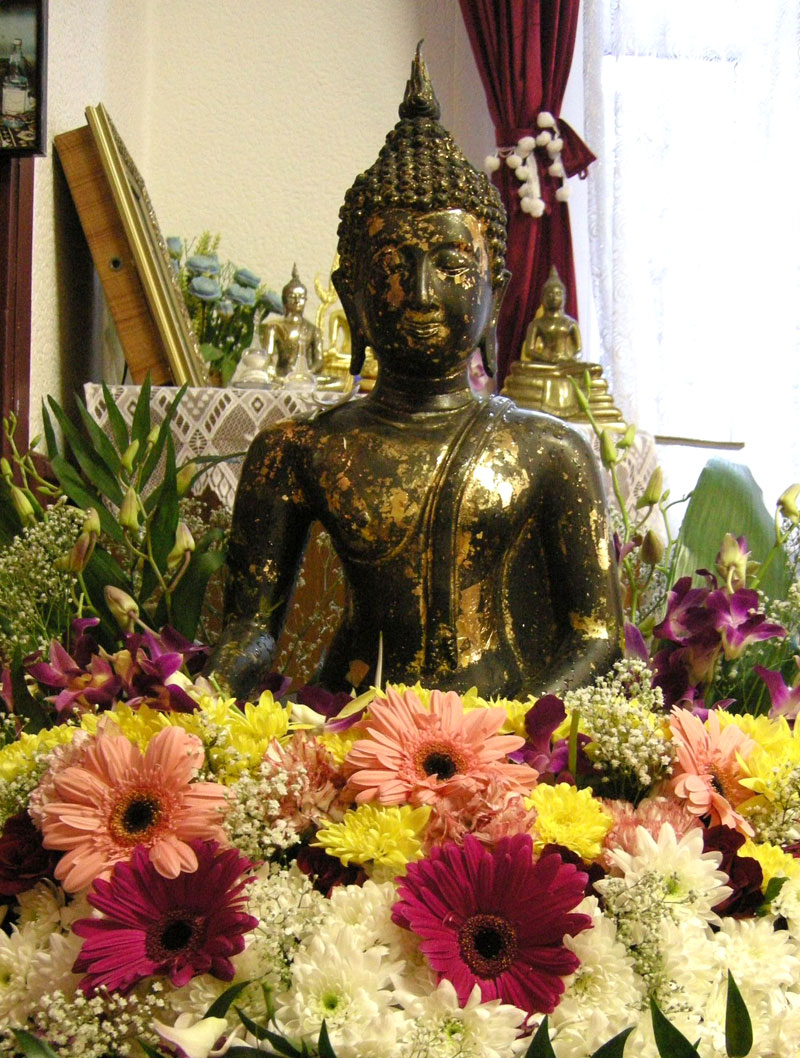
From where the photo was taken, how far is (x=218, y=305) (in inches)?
89.2

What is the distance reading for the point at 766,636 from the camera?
96cm

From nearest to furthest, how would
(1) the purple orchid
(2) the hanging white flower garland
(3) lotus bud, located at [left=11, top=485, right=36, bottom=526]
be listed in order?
(1) the purple orchid → (3) lotus bud, located at [left=11, top=485, right=36, bottom=526] → (2) the hanging white flower garland

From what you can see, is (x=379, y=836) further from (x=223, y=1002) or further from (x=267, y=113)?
(x=267, y=113)

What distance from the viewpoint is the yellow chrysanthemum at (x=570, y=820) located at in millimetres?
732

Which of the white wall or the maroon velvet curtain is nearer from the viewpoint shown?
the maroon velvet curtain

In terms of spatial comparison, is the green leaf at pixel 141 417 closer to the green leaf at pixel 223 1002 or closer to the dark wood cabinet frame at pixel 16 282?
the dark wood cabinet frame at pixel 16 282

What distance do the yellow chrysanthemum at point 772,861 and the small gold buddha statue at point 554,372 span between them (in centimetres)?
116

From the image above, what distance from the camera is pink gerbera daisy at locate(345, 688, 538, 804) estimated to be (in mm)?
744

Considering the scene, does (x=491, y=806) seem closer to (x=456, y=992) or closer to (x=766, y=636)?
(x=456, y=992)

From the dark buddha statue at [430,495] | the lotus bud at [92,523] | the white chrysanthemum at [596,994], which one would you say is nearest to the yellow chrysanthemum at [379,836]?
the white chrysanthemum at [596,994]

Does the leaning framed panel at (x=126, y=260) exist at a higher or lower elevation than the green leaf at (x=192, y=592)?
higher

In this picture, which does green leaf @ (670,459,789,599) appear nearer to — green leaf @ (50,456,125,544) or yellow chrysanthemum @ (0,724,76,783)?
green leaf @ (50,456,125,544)

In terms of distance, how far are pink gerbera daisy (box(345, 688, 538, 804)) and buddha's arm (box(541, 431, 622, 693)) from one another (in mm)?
261

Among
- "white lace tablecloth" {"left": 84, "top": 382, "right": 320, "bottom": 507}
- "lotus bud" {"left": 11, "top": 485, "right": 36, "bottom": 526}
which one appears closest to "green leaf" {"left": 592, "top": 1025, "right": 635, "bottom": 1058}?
"lotus bud" {"left": 11, "top": 485, "right": 36, "bottom": 526}
